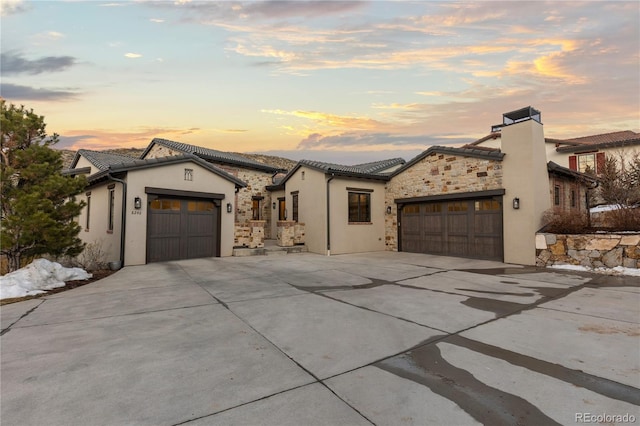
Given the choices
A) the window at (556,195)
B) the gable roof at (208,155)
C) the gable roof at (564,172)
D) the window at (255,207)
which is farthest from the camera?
the window at (255,207)

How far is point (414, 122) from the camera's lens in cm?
1558


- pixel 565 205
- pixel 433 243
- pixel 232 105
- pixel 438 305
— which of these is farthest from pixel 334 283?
pixel 565 205

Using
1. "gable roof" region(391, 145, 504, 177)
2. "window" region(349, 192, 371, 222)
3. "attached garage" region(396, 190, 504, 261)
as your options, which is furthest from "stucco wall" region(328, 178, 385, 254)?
"gable roof" region(391, 145, 504, 177)

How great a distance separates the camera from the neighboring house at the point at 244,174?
1822cm

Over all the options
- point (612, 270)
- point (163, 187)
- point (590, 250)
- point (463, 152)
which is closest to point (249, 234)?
point (163, 187)

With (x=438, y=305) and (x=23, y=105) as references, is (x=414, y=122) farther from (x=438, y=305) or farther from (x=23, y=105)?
(x=23, y=105)

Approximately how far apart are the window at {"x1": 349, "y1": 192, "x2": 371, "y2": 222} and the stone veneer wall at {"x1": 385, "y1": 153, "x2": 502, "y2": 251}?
47.1 inches

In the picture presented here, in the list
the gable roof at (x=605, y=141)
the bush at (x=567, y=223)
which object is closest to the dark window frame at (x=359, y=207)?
the bush at (x=567, y=223)

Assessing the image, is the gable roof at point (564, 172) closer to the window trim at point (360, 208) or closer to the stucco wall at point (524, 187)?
the stucco wall at point (524, 187)

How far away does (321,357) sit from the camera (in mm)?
3281

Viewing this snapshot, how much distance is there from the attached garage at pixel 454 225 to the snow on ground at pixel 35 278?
13.1 metres

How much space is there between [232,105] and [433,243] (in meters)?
11.0

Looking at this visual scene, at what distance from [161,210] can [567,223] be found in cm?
1489

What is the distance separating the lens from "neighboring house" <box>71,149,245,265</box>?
10.5 meters
